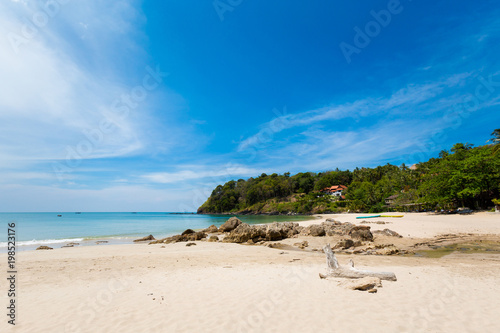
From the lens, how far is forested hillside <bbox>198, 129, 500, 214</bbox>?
34719 mm

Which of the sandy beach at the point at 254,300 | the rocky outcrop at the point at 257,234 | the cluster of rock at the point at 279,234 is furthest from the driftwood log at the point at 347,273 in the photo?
the rocky outcrop at the point at 257,234

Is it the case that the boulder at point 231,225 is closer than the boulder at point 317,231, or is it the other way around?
the boulder at point 317,231

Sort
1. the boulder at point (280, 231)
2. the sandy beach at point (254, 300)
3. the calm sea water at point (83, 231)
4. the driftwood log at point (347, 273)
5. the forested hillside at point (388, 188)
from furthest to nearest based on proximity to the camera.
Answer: the forested hillside at point (388, 188) → the calm sea water at point (83, 231) → the boulder at point (280, 231) → the driftwood log at point (347, 273) → the sandy beach at point (254, 300)

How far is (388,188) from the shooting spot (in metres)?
72.7

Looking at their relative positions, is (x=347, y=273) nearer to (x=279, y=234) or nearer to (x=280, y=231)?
(x=279, y=234)

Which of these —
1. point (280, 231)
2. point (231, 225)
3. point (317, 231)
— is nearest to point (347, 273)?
point (280, 231)

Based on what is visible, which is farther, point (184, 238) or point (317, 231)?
point (184, 238)

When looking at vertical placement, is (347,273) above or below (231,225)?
above

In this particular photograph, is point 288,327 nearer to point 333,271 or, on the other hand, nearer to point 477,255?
point 333,271

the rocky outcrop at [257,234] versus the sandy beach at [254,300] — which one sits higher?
the sandy beach at [254,300]

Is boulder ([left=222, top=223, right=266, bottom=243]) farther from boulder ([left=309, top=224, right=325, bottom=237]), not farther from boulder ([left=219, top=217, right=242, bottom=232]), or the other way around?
boulder ([left=219, top=217, right=242, bottom=232])

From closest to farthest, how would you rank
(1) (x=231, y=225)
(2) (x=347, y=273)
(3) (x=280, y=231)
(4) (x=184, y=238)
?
(2) (x=347, y=273), (3) (x=280, y=231), (4) (x=184, y=238), (1) (x=231, y=225)

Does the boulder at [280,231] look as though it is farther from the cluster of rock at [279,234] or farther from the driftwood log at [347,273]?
the driftwood log at [347,273]

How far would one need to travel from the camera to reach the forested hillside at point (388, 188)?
34.7m
